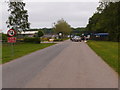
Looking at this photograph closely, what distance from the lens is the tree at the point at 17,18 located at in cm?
5444

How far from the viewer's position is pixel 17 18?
54.5 m

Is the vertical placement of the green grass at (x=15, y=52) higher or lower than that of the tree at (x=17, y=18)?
lower

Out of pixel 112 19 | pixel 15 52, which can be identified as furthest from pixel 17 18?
pixel 15 52

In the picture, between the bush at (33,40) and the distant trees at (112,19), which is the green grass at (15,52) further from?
the bush at (33,40)

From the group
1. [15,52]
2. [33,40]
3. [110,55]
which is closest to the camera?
[110,55]

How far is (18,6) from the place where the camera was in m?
55.4

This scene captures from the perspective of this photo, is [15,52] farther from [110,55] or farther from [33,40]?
[33,40]

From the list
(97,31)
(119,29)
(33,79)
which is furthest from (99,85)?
(97,31)

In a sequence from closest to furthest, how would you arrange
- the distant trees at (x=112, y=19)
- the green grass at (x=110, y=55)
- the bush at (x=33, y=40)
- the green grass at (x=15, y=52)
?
the green grass at (x=110, y=55) < the green grass at (x=15, y=52) < the distant trees at (x=112, y=19) < the bush at (x=33, y=40)

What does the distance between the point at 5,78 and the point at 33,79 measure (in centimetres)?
111

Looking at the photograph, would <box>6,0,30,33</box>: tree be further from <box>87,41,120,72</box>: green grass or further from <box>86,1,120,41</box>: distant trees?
<box>87,41,120,72</box>: green grass

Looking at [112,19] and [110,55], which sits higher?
[112,19]

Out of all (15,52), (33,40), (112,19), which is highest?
(112,19)

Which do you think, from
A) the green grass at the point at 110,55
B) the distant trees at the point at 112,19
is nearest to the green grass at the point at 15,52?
the green grass at the point at 110,55
